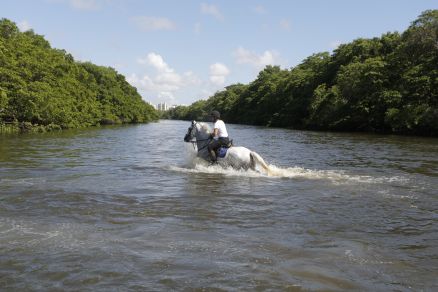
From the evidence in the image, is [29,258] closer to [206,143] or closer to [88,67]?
[206,143]

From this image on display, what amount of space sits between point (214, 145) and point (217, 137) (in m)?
0.37

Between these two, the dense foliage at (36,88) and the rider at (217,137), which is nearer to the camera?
the rider at (217,137)

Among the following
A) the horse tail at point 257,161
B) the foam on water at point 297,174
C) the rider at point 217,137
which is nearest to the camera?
the foam on water at point 297,174

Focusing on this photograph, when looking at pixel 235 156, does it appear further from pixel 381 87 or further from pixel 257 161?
pixel 381 87

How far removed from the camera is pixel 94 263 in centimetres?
582

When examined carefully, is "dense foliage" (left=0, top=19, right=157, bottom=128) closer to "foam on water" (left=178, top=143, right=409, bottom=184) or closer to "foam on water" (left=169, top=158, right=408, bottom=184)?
"foam on water" (left=178, top=143, right=409, bottom=184)

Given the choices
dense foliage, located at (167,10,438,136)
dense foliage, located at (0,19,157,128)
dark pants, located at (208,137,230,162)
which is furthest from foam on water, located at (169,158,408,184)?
dense foliage, located at (0,19,157,128)

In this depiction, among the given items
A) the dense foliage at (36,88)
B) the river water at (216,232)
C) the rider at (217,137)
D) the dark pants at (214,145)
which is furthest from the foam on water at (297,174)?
the dense foliage at (36,88)

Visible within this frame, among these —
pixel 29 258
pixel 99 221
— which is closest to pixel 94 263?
pixel 29 258

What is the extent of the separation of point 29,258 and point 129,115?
108m

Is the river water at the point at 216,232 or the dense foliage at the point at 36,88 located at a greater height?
the dense foliage at the point at 36,88

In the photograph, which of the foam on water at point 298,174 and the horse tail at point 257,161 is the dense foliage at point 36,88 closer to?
the foam on water at point 298,174

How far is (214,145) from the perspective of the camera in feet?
50.1

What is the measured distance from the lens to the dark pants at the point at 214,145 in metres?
15.1
